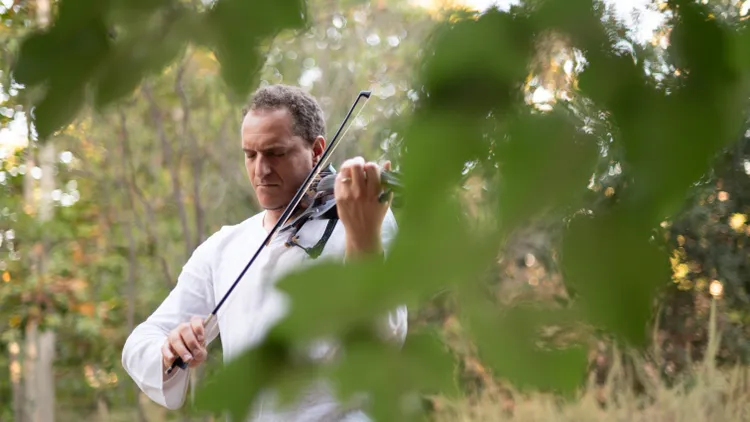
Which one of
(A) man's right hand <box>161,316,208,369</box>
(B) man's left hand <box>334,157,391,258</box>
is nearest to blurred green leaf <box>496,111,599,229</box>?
(B) man's left hand <box>334,157,391,258</box>

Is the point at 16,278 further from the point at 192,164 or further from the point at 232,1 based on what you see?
the point at 232,1

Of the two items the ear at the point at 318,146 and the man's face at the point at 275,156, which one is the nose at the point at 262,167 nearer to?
the man's face at the point at 275,156

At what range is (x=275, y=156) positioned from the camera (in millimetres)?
1461

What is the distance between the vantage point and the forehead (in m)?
1.37

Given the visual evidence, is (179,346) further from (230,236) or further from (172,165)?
(172,165)

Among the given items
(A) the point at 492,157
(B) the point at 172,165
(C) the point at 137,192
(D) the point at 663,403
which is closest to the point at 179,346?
(A) the point at 492,157

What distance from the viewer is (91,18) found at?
0.40 metres

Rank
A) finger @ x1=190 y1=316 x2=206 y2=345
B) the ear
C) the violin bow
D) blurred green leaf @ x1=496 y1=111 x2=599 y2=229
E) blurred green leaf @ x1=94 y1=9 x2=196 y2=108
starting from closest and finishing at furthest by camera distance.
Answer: blurred green leaf @ x1=496 y1=111 x2=599 y2=229 → blurred green leaf @ x1=94 y1=9 x2=196 y2=108 → the violin bow → finger @ x1=190 y1=316 x2=206 y2=345 → the ear

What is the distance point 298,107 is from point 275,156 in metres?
0.09

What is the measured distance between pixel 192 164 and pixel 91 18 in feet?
12.8

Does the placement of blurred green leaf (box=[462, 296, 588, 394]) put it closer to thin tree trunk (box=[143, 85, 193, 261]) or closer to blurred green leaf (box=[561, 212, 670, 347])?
blurred green leaf (box=[561, 212, 670, 347])

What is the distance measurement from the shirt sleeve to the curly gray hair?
30 centimetres

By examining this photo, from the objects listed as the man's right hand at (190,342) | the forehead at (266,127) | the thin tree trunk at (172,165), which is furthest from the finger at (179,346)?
the thin tree trunk at (172,165)

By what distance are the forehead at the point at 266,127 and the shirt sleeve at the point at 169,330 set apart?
0.30 metres
